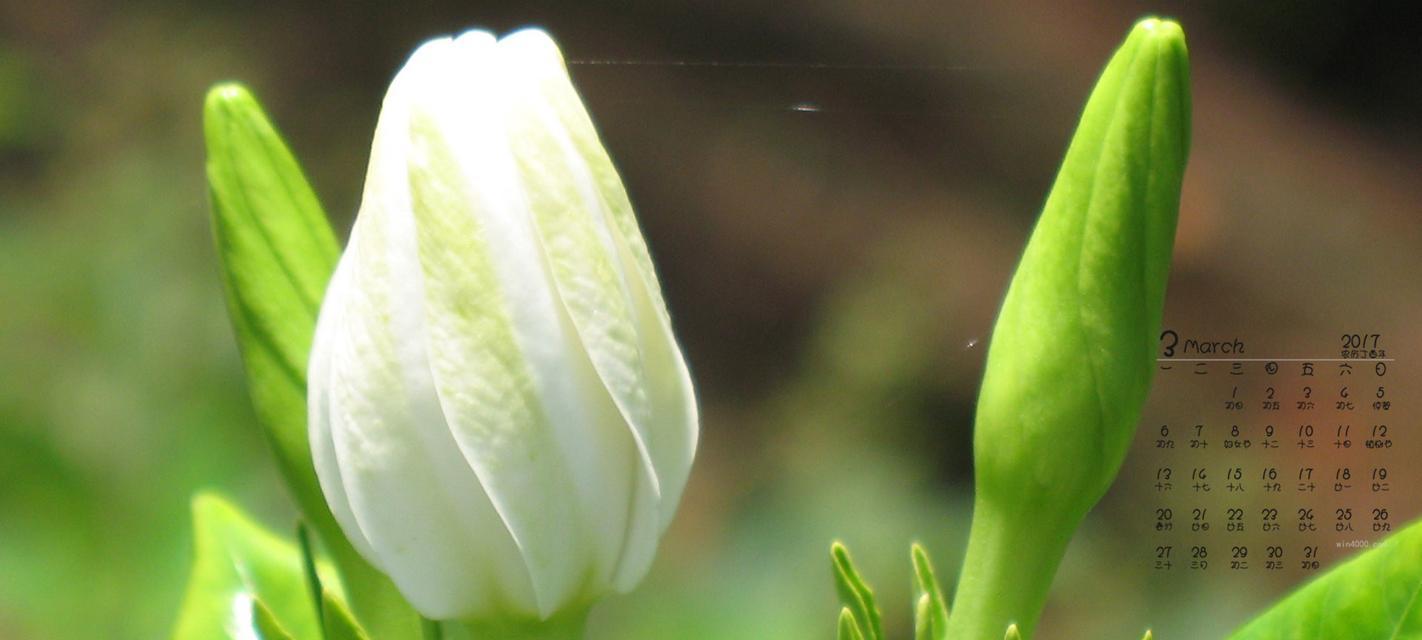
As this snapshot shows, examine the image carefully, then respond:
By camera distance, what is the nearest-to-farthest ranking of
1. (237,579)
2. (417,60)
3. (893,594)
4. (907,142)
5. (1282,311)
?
(417,60) → (237,579) → (1282,311) → (893,594) → (907,142)

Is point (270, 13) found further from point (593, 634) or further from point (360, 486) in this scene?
point (360, 486)

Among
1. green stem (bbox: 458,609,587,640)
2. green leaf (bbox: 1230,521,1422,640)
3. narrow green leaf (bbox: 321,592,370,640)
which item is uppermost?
green leaf (bbox: 1230,521,1422,640)

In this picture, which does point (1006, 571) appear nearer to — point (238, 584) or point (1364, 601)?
point (1364, 601)

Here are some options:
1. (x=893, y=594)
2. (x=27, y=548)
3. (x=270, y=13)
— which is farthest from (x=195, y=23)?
(x=893, y=594)
